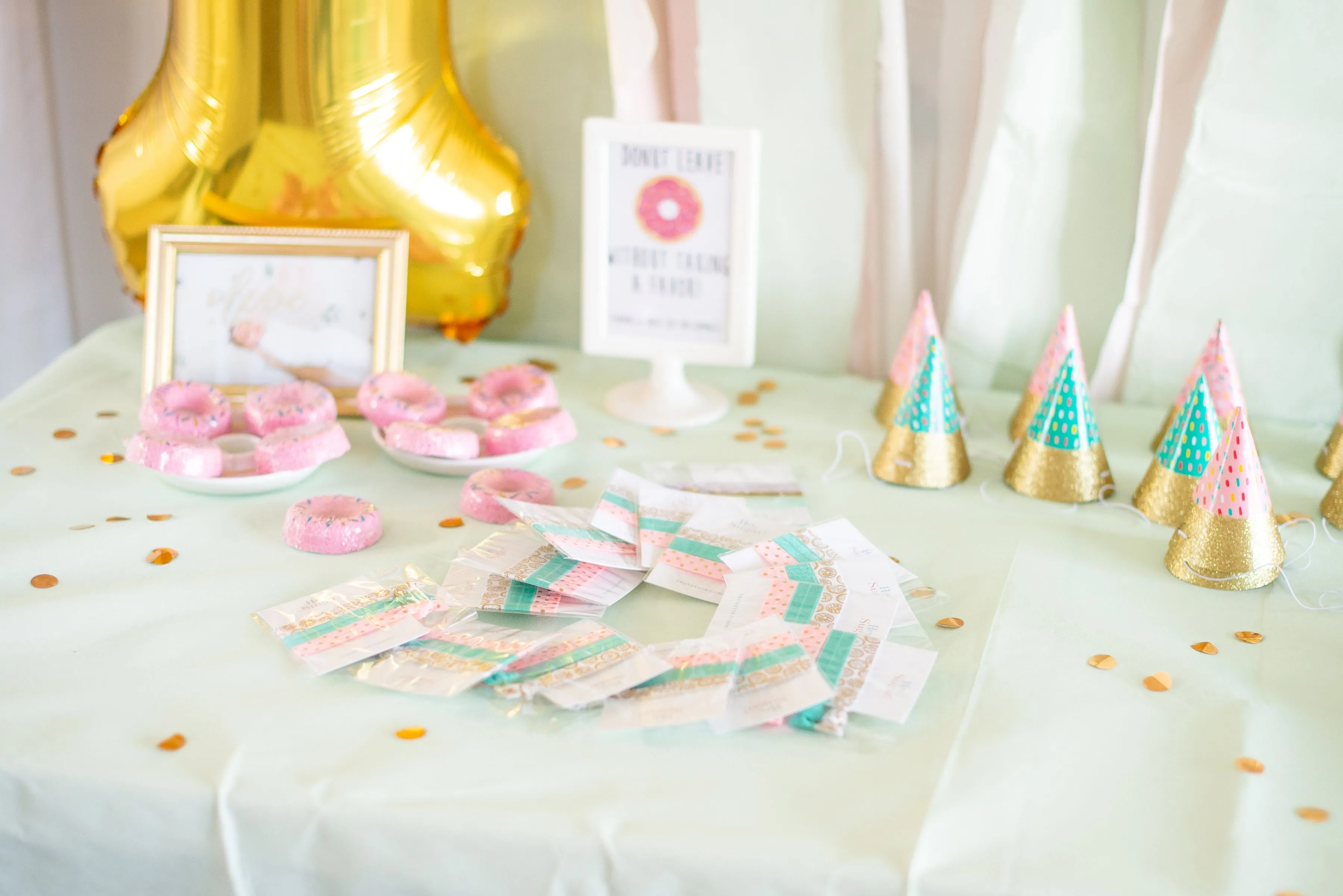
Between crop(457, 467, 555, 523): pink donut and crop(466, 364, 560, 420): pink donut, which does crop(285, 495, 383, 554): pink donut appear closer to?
crop(457, 467, 555, 523): pink donut

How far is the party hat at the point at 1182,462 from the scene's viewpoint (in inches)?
35.2

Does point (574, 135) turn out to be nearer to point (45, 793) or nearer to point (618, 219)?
point (618, 219)

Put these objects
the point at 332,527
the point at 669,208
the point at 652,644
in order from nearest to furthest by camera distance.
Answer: the point at 652,644
the point at 332,527
the point at 669,208

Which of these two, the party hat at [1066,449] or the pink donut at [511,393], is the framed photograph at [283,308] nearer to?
the pink donut at [511,393]

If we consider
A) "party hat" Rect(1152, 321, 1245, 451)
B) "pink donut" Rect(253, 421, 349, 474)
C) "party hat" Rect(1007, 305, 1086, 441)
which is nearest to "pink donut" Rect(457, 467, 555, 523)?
"pink donut" Rect(253, 421, 349, 474)

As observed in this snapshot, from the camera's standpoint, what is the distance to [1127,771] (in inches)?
25.0

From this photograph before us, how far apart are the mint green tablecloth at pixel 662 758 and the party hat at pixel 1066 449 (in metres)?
0.09

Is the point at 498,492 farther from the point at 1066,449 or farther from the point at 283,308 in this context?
the point at 1066,449

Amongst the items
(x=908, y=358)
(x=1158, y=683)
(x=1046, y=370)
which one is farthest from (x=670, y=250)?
(x=1158, y=683)

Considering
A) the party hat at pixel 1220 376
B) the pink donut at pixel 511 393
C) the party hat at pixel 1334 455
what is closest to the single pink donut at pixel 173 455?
the pink donut at pixel 511 393

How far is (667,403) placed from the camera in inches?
45.6

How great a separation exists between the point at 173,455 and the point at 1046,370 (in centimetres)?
81

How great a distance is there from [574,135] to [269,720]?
816 millimetres

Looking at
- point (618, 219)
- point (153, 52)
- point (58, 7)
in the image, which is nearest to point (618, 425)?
point (618, 219)
